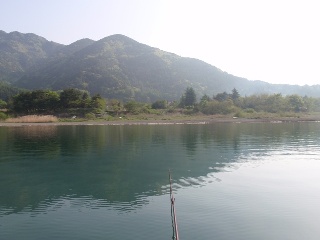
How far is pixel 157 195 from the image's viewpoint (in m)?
22.3

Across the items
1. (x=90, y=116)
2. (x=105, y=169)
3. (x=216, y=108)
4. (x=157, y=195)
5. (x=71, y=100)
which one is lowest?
(x=157, y=195)

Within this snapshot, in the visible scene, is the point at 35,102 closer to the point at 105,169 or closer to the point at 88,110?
the point at 88,110

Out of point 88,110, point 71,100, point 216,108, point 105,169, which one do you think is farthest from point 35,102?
point 105,169

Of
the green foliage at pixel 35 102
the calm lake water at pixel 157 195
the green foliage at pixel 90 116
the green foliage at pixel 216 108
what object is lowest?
the calm lake water at pixel 157 195

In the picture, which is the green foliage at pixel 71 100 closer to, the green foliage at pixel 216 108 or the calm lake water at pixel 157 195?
the green foliage at pixel 216 108

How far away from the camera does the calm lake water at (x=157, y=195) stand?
53.4 feet

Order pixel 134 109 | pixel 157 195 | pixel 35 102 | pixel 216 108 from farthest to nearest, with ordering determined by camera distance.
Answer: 1. pixel 216 108
2. pixel 134 109
3. pixel 35 102
4. pixel 157 195

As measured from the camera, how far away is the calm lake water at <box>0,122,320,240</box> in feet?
53.4

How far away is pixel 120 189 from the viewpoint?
2405 cm

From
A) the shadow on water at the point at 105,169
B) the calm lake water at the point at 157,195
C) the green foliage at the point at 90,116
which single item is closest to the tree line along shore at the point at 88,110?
the green foliage at the point at 90,116

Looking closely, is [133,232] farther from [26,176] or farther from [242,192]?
[26,176]

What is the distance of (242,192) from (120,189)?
343 inches

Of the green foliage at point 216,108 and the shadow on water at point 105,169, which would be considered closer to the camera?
the shadow on water at point 105,169

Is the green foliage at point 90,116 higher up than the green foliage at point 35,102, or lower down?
lower down
